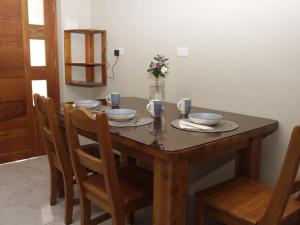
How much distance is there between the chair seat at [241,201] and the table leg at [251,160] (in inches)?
6.5

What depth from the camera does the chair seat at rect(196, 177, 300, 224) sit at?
1466 millimetres

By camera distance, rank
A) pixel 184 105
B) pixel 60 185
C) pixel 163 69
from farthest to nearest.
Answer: pixel 60 185
pixel 163 69
pixel 184 105

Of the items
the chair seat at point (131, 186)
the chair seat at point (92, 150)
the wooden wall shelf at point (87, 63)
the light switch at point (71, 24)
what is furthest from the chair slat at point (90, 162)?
the light switch at point (71, 24)

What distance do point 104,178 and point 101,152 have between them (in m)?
0.16

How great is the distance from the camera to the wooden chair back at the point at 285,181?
3.95 ft

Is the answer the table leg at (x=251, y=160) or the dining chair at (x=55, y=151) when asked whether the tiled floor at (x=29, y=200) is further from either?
the table leg at (x=251, y=160)

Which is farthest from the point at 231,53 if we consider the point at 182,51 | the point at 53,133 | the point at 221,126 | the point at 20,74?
the point at 20,74

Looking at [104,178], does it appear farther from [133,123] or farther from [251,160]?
[251,160]

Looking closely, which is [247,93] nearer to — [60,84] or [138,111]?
[138,111]

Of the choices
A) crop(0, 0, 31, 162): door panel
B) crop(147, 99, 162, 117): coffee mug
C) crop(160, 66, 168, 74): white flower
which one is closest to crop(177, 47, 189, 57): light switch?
crop(160, 66, 168, 74): white flower

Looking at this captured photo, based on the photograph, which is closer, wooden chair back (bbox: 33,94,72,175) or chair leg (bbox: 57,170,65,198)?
wooden chair back (bbox: 33,94,72,175)

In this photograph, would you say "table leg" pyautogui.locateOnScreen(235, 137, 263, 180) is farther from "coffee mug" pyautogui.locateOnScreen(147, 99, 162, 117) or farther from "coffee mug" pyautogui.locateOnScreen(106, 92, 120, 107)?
"coffee mug" pyautogui.locateOnScreen(106, 92, 120, 107)

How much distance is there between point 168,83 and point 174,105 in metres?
0.28

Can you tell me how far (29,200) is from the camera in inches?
Result: 98.3
